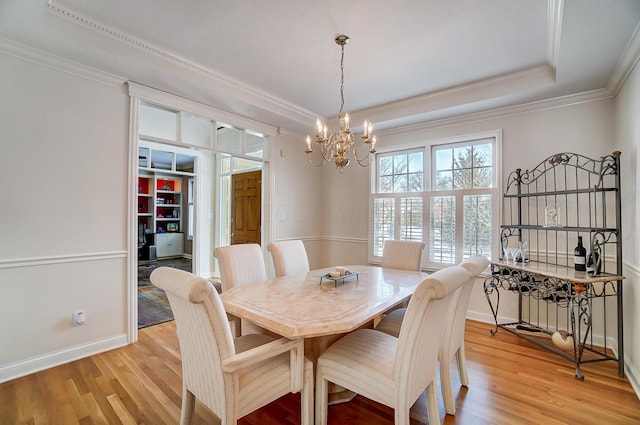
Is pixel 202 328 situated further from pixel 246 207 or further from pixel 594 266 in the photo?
pixel 246 207

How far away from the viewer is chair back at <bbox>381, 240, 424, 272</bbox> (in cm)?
299

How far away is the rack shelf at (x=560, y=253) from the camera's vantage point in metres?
2.54

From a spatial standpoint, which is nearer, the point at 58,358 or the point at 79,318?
the point at 58,358

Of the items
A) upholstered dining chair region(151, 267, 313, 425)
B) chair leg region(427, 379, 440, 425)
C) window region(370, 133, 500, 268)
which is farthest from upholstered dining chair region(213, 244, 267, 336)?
window region(370, 133, 500, 268)

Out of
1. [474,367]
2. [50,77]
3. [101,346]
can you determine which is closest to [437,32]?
[474,367]

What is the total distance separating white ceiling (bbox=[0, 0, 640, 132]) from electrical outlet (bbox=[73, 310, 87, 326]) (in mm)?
2153

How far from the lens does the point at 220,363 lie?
4.29 feet

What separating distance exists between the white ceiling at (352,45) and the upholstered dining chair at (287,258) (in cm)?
171

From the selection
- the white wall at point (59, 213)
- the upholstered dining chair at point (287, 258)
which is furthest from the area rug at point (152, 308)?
the upholstered dining chair at point (287, 258)

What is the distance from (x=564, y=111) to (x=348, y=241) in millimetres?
3067

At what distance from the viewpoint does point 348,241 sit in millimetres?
4727

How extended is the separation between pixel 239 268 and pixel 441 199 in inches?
107

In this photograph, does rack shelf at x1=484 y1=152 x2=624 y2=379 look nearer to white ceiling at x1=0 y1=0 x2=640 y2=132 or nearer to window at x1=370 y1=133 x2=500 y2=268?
window at x1=370 y1=133 x2=500 y2=268

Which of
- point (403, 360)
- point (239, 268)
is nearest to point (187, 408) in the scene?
point (239, 268)
